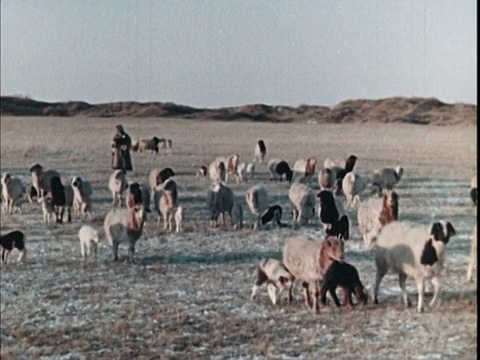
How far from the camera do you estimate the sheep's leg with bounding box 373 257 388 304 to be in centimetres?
366

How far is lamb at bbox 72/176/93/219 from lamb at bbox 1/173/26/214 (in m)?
0.26

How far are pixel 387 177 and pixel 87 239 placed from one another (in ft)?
5.16

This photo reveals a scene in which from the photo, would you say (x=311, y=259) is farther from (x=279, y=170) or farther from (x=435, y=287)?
(x=279, y=170)

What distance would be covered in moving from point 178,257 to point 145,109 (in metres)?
0.82

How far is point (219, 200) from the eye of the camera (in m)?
4.07

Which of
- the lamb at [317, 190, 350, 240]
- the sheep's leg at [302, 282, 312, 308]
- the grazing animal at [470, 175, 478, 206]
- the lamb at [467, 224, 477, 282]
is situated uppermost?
the grazing animal at [470, 175, 478, 206]

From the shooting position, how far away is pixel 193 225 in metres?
4.21

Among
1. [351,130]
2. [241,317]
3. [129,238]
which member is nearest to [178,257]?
[129,238]

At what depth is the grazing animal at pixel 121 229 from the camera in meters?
3.71

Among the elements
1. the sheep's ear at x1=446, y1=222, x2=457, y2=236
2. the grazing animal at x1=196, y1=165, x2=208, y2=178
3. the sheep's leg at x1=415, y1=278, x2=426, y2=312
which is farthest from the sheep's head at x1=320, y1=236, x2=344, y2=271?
the grazing animal at x1=196, y1=165, x2=208, y2=178

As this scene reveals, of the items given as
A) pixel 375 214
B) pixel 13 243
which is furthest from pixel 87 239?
pixel 375 214

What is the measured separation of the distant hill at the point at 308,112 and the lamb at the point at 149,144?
16 centimetres

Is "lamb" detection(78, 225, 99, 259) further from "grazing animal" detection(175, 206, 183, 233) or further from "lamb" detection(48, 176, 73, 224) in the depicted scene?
"grazing animal" detection(175, 206, 183, 233)

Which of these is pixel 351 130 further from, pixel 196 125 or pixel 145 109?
pixel 145 109
